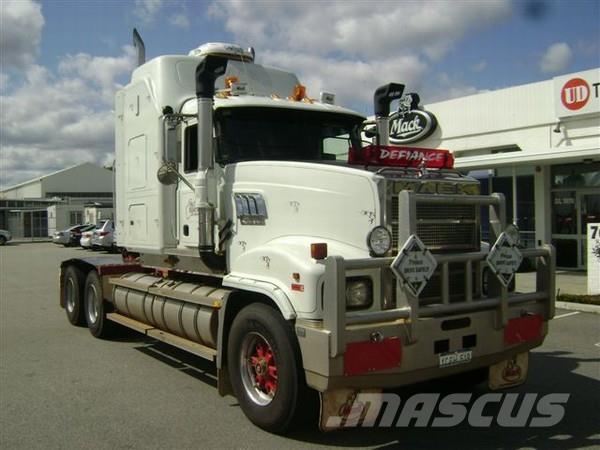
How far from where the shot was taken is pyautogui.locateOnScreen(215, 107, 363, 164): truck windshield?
6.14m

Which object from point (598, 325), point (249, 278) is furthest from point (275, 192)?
point (598, 325)

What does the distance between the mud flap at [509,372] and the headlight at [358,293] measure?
155cm

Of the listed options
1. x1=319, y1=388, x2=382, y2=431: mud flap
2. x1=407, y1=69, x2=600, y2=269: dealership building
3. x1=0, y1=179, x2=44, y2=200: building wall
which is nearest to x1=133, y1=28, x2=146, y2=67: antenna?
x1=319, y1=388, x2=382, y2=431: mud flap

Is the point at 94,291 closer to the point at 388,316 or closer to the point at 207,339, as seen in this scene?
the point at 207,339

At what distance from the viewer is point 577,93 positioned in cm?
1598

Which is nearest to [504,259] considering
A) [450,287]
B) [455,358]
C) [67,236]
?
[450,287]

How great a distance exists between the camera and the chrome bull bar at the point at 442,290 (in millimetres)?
4195

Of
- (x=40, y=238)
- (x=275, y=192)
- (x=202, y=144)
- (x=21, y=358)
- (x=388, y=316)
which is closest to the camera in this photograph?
(x=388, y=316)

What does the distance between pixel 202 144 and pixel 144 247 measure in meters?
2.39

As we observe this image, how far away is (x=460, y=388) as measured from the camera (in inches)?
241

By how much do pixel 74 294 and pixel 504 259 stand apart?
7284 millimetres

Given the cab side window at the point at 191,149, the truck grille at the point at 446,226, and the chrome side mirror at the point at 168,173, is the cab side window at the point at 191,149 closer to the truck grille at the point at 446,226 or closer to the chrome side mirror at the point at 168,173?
the chrome side mirror at the point at 168,173

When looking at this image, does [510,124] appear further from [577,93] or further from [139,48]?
[139,48]

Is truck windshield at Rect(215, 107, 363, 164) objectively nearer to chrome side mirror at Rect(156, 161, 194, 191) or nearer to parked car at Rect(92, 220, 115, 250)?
chrome side mirror at Rect(156, 161, 194, 191)
